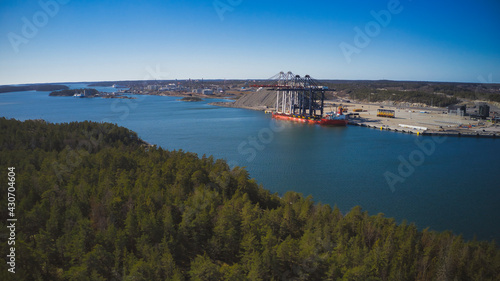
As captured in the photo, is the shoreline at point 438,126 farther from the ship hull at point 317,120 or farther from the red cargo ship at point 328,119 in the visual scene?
the ship hull at point 317,120

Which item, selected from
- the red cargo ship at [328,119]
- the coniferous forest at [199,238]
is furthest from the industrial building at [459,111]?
the coniferous forest at [199,238]

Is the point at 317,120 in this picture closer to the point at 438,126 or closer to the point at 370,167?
the point at 438,126

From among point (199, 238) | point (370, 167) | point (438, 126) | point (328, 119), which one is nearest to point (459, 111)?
point (438, 126)

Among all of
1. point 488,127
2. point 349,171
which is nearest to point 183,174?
point 349,171

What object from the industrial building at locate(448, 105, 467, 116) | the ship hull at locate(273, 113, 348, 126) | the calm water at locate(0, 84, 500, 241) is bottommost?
the calm water at locate(0, 84, 500, 241)

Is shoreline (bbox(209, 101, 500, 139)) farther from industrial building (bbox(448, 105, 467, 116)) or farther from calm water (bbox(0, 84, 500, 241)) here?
calm water (bbox(0, 84, 500, 241))

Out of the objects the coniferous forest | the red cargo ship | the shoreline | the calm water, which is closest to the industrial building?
the shoreline

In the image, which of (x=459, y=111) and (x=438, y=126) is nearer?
(x=438, y=126)

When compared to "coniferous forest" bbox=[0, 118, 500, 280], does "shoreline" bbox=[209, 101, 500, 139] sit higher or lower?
higher
